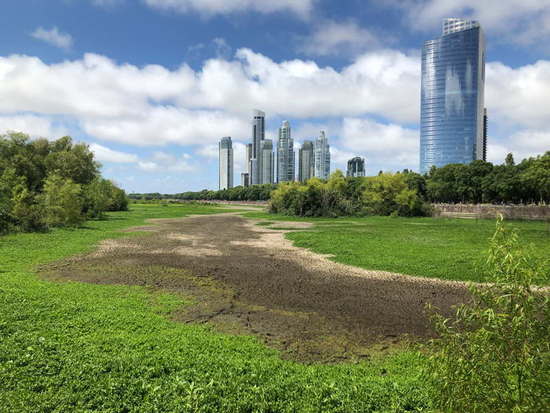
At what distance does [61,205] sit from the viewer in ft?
105

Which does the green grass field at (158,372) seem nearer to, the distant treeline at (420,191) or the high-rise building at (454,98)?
the distant treeline at (420,191)

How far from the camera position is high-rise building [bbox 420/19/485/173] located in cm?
14875

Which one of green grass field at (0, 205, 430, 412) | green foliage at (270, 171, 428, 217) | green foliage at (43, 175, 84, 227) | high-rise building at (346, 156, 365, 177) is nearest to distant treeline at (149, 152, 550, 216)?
green foliage at (270, 171, 428, 217)

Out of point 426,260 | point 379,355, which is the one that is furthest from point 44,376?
point 426,260

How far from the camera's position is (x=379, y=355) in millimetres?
6941

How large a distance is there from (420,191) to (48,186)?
3261 inches

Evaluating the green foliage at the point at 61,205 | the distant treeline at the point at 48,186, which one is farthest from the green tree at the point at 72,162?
the green foliage at the point at 61,205

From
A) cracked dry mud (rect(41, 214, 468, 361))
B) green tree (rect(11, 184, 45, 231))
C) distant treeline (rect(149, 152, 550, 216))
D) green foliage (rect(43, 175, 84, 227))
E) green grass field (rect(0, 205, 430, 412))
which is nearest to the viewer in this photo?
green grass field (rect(0, 205, 430, 412))

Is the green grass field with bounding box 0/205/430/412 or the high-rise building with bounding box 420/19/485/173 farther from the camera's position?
the high-rise building with bounding box 420/19/485/173

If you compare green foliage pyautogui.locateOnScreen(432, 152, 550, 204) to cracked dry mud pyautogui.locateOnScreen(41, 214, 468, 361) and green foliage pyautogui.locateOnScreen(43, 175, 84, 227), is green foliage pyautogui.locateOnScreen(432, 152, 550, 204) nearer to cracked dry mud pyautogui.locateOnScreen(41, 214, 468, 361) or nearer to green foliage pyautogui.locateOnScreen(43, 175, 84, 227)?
cracked dry mud pyautogui.locateOnScreen(41, 214, 468, 361)

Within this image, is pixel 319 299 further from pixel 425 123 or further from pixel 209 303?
pixel 425 123

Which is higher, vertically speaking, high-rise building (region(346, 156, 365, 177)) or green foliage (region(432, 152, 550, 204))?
high-rise building (region(346, 156, 365, 177))

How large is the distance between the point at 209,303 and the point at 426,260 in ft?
37.7

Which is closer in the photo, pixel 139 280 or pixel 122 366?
pixel 122 366
